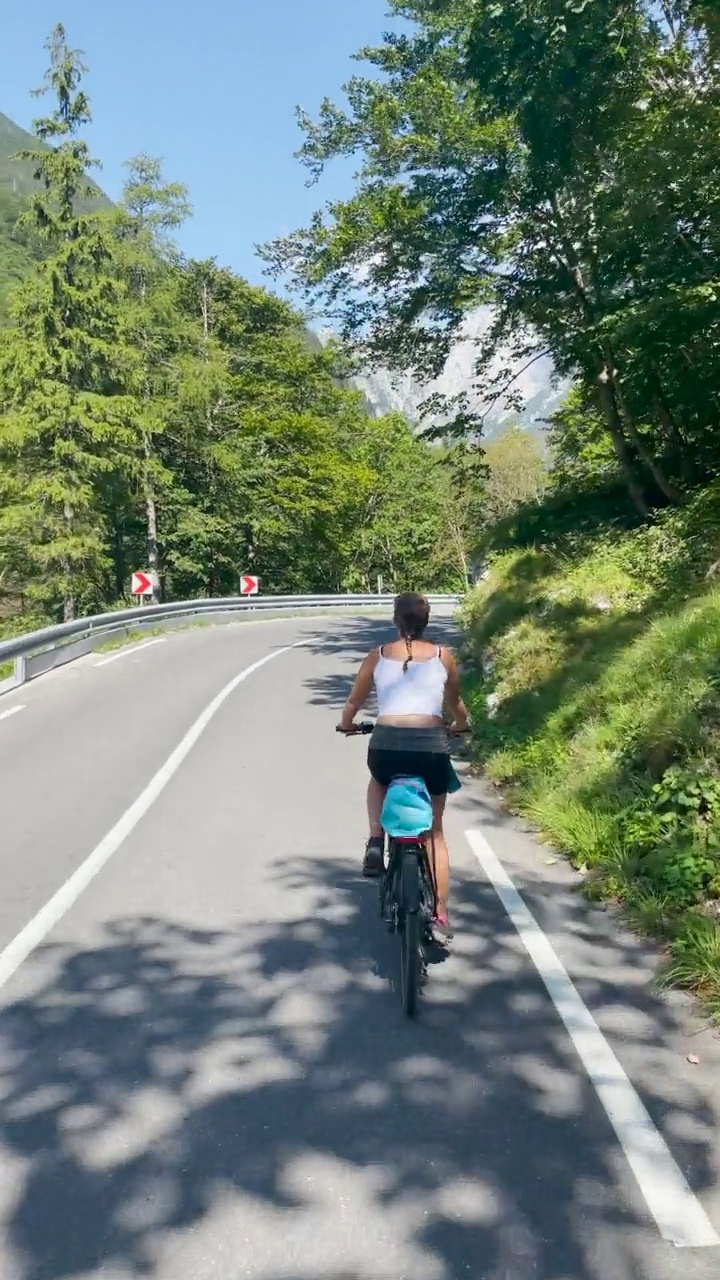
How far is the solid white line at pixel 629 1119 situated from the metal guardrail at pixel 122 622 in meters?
12.7

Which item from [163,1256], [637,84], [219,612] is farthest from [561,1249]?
[219,612]

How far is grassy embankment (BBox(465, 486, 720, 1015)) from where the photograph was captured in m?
5.94

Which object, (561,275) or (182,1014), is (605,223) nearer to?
(561,275)

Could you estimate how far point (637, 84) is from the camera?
13.8 m

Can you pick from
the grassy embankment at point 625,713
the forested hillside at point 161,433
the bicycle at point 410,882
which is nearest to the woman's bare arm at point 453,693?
the bicycle at point 410,882

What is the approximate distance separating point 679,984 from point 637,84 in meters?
12.9

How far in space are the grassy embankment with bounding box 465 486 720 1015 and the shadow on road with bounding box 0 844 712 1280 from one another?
1198mm

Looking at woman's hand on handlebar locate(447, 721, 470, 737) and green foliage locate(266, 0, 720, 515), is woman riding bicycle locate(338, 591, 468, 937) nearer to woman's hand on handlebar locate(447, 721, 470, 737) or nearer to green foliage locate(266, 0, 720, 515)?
woman's hand on handlebar locate(447, 721, 470, 737)

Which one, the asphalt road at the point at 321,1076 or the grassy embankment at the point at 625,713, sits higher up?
the grassy embankment at the point at 625,713

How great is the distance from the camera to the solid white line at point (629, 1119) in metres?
3.13

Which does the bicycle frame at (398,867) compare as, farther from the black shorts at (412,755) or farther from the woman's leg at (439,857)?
the black shorts at (412,755)

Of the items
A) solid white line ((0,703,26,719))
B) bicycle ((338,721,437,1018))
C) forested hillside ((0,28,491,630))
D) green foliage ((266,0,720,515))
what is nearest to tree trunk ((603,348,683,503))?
green foliage ((266,0,720,515))

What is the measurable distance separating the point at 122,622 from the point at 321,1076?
21.9 metres

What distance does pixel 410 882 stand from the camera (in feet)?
15.5
